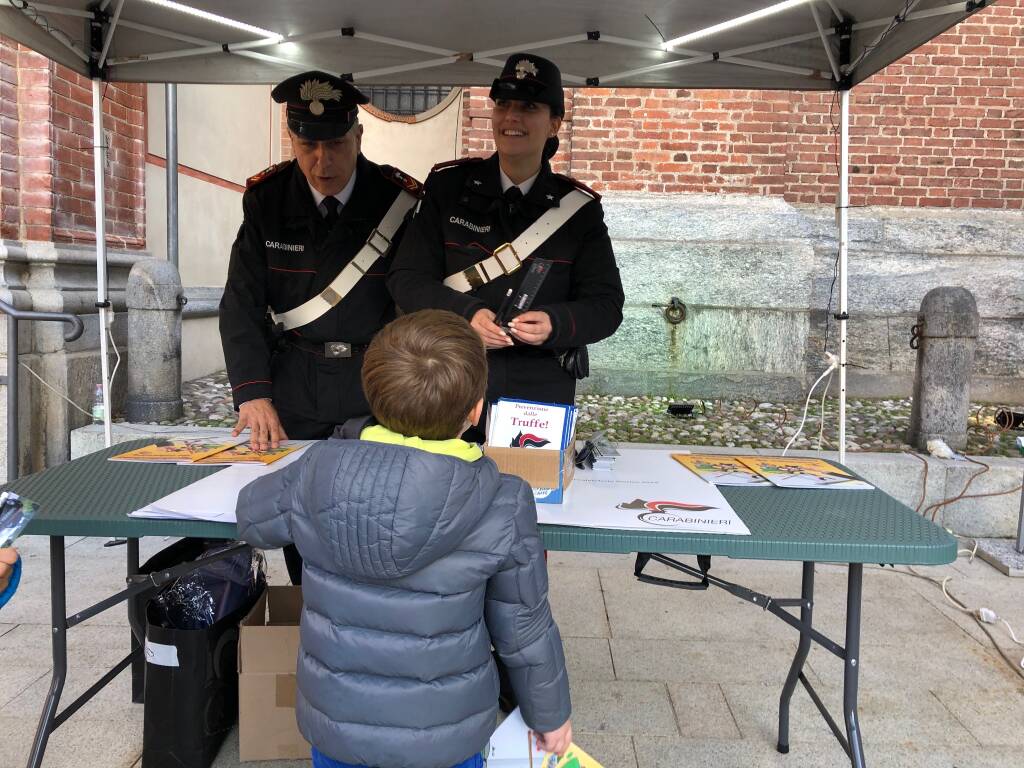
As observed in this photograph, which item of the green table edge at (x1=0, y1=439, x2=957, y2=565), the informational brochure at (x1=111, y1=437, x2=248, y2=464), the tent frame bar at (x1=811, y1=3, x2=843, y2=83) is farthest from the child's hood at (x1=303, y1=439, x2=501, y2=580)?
the tent frame bar at (x1=811, y1=3, x2=843, y2=83)

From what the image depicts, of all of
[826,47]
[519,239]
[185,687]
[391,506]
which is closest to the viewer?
[391,506]

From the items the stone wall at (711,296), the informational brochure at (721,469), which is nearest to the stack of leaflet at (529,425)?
the informational brochure at (721,469)

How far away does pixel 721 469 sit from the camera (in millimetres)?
2303

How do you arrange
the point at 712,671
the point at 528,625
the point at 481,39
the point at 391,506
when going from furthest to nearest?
1. the point at 481,39
2. the point at 712,671
3. the point at 528,625
4. the point at 391,506

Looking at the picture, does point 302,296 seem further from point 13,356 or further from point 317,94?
point 13,356

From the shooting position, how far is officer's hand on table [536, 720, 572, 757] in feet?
4.97

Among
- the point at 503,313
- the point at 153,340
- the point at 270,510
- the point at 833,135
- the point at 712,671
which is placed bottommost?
the point at 712,671

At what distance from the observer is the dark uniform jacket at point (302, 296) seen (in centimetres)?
256

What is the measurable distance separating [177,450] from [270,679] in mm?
718

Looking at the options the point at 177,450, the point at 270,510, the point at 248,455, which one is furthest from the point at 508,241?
the point at 270,510

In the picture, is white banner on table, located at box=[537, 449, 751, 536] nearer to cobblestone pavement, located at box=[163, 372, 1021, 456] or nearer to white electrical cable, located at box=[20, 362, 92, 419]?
cobblestone pavement, located at box=[163, 372, 1021, 456]

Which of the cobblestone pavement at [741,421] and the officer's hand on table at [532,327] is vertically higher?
the officer's hand on table at [532,327]

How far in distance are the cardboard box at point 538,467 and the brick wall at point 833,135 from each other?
546 cm

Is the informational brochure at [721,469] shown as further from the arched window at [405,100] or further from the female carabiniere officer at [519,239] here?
the arched window at [405,100]
